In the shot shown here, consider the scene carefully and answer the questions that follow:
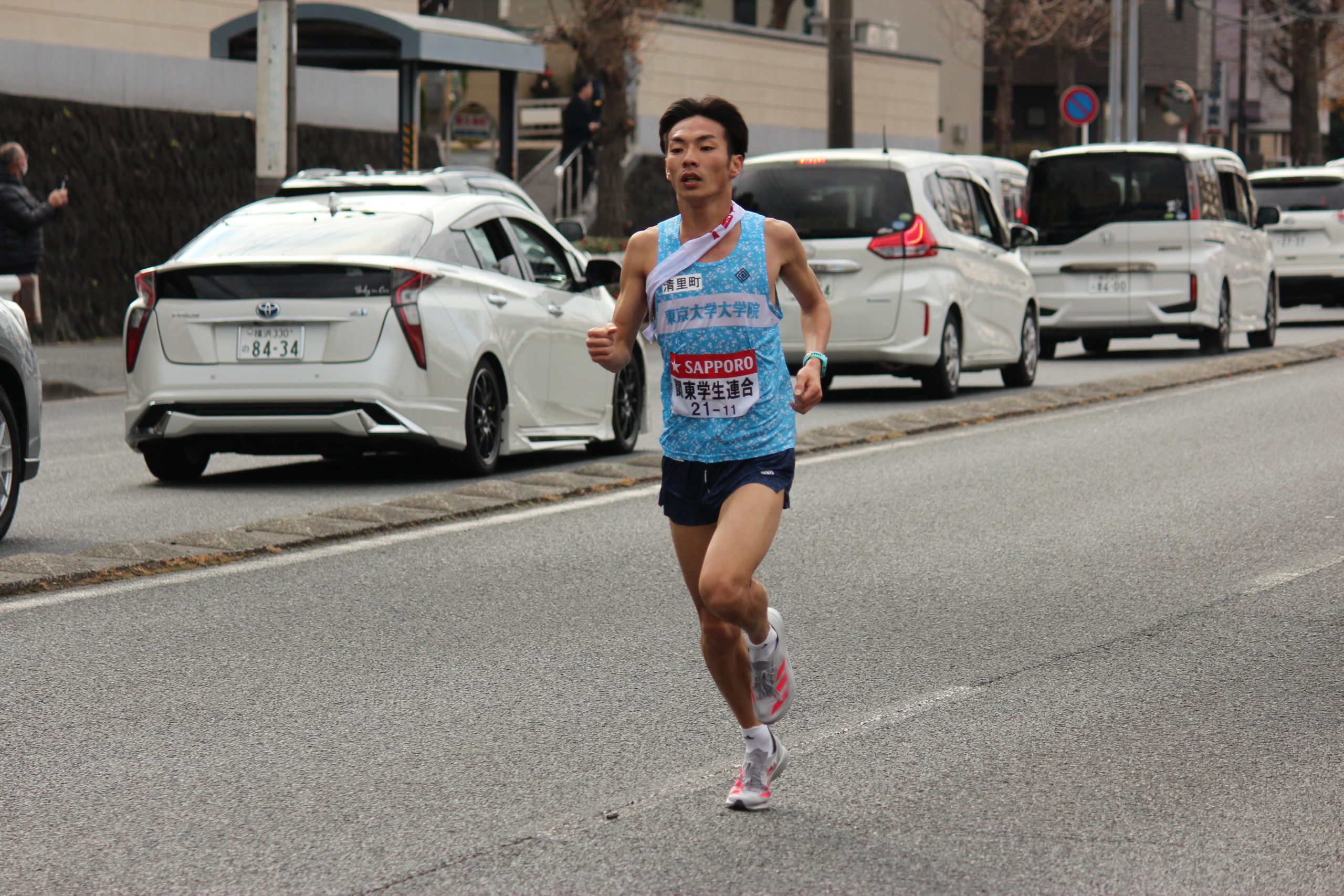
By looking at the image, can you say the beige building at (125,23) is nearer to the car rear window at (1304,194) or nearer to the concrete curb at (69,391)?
the concrete curb at (69,391)

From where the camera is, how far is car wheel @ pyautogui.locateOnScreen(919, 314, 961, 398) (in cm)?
1691

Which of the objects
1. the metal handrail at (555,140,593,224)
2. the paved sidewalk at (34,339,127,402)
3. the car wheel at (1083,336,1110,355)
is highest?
the metal handrail at (555,140,593,224)

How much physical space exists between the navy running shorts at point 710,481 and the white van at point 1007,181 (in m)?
20.2

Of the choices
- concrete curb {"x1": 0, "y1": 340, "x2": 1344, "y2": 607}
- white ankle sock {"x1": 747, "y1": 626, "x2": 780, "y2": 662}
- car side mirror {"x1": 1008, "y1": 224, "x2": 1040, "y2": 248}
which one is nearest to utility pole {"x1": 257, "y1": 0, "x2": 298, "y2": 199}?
car side mirror {"x1": 1008, "y1": 224, "x2": 1040, "y2": 248}

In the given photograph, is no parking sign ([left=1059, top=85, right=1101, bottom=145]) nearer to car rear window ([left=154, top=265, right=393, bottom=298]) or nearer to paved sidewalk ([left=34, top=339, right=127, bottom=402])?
paved sidewalk ([left=34, top=339, right=127, bottom=402])

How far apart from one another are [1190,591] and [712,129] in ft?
12.5

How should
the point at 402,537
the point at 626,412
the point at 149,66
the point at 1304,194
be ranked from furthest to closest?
1. the point at 1304,194
2. the point at 149,66
3. the point at 626,412
4. the point at 402,537

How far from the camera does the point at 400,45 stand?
26.2 meters

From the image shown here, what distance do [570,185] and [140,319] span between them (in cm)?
2429

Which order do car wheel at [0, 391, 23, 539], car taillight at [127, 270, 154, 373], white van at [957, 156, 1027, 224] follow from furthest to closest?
white van at [957, 156, 1027, 224] → car taillight at [127, 270, 154, 373] → car wheel at [0, 391, 23, 539]

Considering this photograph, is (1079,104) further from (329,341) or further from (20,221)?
(329,341)

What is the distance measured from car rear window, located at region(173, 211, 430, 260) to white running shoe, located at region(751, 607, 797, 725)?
664 cm

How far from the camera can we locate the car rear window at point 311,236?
455 inches

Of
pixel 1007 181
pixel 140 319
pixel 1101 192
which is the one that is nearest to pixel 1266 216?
pixel 1101 192
